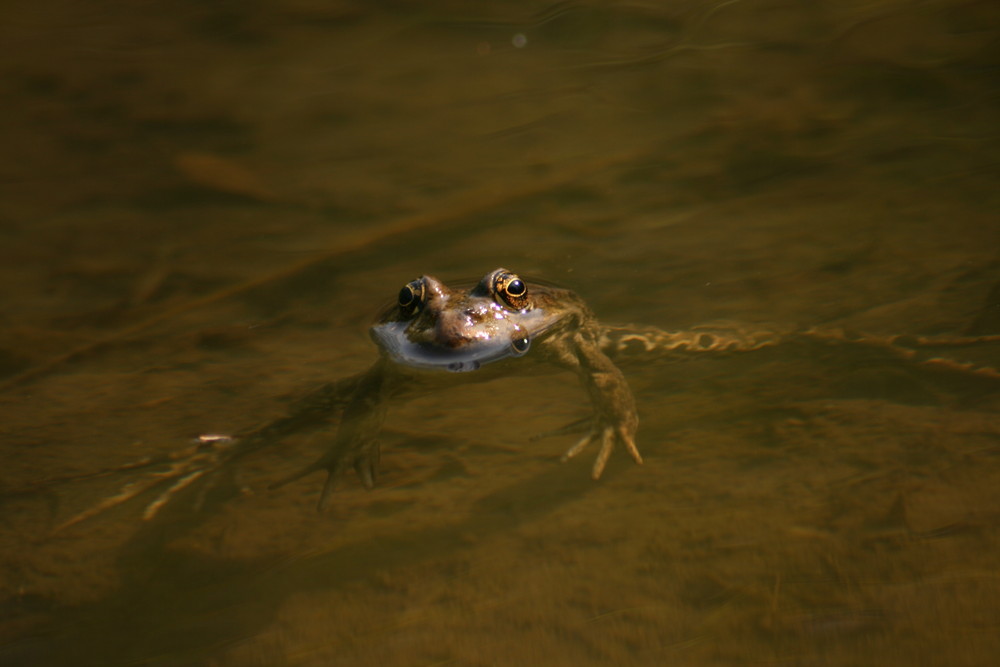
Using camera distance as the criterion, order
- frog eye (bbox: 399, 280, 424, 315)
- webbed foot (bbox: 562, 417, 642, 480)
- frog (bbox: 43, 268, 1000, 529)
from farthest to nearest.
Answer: frog eye (bbox: 399, 280, 424, 315) < frog (bbox: 43, 268, 1000, 529) < webbed foot (bbox: 562, 417, 642, 480)

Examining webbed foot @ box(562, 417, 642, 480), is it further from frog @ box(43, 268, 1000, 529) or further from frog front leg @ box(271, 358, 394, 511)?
frog front leg @ box(271, 358, 394, 511)

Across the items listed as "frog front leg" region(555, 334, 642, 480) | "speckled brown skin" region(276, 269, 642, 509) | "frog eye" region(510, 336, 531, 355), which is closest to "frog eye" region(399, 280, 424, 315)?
"speckled brown skin" region(276, 269, 642, 509)

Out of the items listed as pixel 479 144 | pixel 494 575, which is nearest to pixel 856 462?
pixel 494 575

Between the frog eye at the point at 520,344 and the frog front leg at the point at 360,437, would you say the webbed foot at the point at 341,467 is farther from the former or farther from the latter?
the frog eye at the point at 520,344

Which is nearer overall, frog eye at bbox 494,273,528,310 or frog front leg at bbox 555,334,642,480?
frog front leg at bbox 555,334,642,480

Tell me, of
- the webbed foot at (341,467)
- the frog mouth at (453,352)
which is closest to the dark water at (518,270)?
the webbed foot at (341,467)

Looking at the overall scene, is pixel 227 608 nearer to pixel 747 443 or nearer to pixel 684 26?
pixel 747 443
